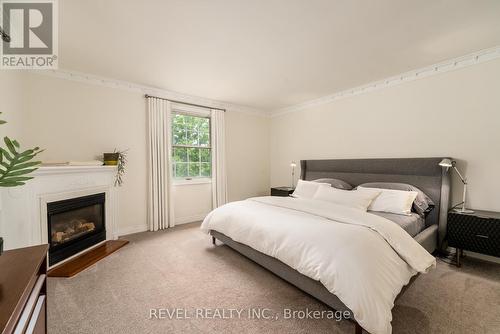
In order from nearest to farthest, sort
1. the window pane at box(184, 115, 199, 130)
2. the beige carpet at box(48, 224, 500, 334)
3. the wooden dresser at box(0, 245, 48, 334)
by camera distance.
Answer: the wooden dresser at box(0, 245, 48, 334) → the beige carpet at box(48, 224, 500, 334) → the window pane at box(184, 115, 199, 130)

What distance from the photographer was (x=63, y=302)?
1.92 m

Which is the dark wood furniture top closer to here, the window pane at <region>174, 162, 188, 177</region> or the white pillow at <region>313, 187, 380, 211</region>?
the window pane at <region>174, 162, 188, 177</region>

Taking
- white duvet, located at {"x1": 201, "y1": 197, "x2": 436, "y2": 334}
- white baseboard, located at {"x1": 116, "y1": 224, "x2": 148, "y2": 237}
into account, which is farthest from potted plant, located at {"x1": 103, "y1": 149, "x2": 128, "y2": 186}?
white duvet, located at {"x1": 201, "y1": 197, "x2": 436, "y2": 334}

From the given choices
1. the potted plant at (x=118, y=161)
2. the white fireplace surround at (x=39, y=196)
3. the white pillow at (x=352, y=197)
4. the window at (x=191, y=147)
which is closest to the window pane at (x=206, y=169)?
the window at (x=191, y=147)

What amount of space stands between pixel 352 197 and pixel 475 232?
1.29 m

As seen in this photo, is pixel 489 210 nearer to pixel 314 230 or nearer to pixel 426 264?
pixel 426 264

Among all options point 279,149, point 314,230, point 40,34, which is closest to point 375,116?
point 279,149

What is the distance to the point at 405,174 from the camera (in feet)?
10.6

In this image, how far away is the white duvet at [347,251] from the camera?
144 centimetres

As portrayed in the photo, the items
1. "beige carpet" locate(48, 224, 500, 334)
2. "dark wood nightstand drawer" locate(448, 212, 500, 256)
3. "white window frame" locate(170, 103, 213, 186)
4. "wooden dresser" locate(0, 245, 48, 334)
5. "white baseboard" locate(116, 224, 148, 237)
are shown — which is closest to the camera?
"wooden dresser" locate(0, 245, 48, 334)

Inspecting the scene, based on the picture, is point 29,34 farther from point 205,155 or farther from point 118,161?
point 205,155

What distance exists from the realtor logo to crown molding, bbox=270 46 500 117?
4.08 meters

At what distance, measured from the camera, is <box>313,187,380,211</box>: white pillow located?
2936mm

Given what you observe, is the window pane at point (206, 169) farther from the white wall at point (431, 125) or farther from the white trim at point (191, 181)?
the white wall at point (431, 125)
